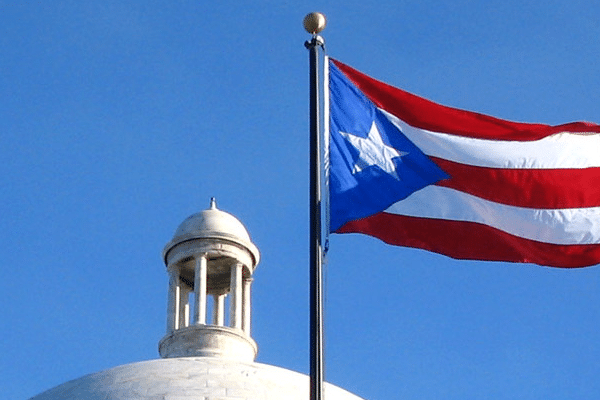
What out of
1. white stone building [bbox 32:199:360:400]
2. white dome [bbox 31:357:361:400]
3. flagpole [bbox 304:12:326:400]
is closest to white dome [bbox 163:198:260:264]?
white stone building [bbox 32:199:360:400]

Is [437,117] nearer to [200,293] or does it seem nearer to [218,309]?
[200,293]

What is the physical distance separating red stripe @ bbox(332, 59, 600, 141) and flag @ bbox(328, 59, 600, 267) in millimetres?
14

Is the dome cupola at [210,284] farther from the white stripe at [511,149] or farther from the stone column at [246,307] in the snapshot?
the white stripe at [511,149]

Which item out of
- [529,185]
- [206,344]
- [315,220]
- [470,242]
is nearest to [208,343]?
[206,344]

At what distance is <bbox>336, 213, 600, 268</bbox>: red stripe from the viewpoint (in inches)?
893

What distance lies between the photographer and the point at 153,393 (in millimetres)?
36125

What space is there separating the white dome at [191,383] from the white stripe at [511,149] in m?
13.0

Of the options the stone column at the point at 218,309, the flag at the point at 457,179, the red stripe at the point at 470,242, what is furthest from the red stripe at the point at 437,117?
the stone column at the point at 218,309

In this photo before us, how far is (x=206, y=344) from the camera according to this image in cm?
4044

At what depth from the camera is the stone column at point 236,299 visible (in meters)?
41.0

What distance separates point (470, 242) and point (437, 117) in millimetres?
1913

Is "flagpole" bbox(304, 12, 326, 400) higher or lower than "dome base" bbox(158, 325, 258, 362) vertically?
lower

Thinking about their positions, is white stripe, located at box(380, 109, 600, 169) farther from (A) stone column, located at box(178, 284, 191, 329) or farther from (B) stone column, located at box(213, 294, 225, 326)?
→ (B) stone column, located at box(213, 294, 225, 326)

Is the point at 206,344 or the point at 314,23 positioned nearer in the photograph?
the point at 314,23
